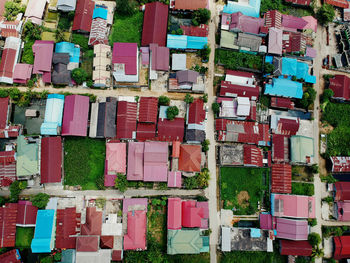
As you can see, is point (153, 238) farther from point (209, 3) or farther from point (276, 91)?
point (209, 3)

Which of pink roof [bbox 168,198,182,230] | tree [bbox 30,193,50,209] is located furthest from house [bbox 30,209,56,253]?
pink roof [bbox 168,198,182,230]

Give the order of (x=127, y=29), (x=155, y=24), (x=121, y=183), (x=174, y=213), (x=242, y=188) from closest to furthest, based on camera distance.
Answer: (x=174, y=213), (x=121, y=183), (x=242, y=188), (x=155, y=24), (x=127, y=29)

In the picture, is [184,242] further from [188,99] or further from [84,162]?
[188,99]

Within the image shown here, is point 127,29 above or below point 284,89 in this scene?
above

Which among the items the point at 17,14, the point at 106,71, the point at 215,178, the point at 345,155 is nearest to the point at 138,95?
the point at 106,71

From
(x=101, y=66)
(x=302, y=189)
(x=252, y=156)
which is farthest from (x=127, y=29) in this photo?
(x=302, y=189)

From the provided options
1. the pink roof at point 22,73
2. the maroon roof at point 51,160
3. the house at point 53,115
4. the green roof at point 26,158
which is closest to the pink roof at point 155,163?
the maroon roof at point 51,160
